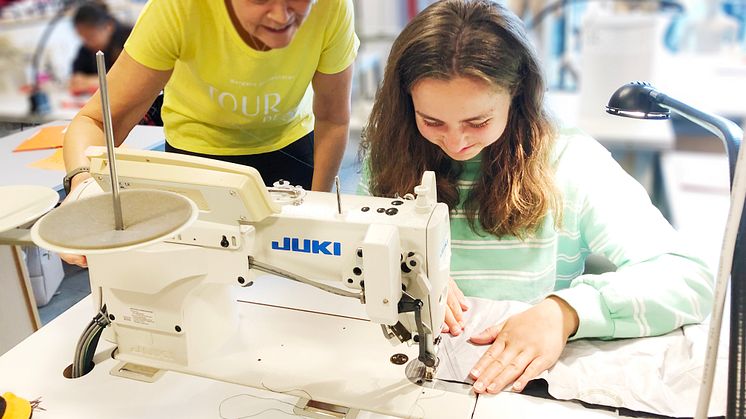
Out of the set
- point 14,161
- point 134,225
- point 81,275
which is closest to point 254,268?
point 134,225

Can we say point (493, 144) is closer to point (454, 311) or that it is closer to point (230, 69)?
point (454, 311)

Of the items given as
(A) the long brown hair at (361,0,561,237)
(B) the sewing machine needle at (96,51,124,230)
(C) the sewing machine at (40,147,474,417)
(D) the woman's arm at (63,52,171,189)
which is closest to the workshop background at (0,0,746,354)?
(A) the long brown hair at (361,0,561,237)

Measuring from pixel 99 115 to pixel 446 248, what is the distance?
71 centimetres

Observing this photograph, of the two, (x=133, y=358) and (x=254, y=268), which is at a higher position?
(x=254, y=268)

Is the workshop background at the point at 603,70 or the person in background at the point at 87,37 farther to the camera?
the person in background at the point at 87,37

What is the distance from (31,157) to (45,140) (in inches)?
5.2

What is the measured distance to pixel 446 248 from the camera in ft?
3.09

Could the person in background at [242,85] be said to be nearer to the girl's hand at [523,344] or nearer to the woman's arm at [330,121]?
the woman's arm at [330,121]

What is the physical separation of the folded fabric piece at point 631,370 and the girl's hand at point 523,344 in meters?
0.02

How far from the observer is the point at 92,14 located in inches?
103

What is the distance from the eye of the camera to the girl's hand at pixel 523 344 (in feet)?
3.11

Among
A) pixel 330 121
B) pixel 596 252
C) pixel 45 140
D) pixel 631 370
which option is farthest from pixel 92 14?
pixel 631 370

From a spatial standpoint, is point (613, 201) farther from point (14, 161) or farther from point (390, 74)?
point (14, 161)

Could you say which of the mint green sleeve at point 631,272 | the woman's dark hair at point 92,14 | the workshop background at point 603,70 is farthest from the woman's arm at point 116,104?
the woman's dark hair at point 92,14
